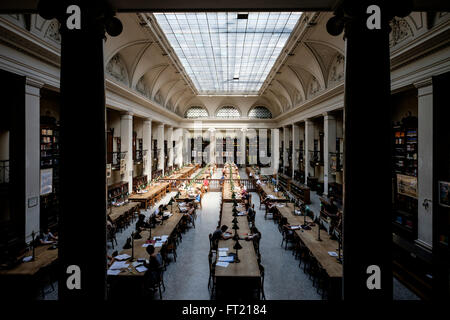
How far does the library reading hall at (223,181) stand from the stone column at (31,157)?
0.13ft

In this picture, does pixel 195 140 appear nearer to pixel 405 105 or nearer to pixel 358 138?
pixel 405 105

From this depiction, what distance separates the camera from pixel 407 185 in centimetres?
730

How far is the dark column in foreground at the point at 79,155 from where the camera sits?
242cm

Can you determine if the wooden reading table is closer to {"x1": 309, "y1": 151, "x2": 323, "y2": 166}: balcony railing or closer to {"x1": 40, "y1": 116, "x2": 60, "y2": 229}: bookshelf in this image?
{"x1": 309, "y1": 151, "x2": 323, "y2": 166}: balcony railing

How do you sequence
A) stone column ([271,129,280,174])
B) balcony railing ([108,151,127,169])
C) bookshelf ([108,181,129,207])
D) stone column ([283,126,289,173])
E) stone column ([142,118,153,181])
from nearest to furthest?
bookshelf ([108,181,129,207]) < balcony railing ([108,151,127,169]) < stone column ([142,118,153,181]) < stone column ([283,126,289,173]) < stone column ([271,129,280,174])

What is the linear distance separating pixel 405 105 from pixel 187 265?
10.1 m

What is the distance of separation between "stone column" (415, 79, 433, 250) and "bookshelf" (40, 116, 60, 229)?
37.1ft

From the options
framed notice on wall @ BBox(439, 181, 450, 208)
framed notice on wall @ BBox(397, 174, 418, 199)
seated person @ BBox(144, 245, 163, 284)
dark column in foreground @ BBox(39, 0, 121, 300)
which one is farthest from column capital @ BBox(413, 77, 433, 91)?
seated person @ BBox(144, 245, 163, 284)

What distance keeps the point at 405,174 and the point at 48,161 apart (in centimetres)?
1250

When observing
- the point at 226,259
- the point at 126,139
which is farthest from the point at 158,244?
the point at 126,139

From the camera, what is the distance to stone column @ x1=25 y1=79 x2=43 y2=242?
19.3ft

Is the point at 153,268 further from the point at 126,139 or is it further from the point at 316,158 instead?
the point at 316,158

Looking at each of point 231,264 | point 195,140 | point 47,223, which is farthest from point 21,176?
point 195,140

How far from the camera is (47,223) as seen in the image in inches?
314
